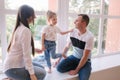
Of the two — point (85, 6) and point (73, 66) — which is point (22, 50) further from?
point (85, 6)

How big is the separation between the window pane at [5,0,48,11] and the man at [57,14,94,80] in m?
0.45

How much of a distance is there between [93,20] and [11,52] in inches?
58.8

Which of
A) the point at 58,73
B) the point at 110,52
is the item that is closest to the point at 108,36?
the point at 110,52

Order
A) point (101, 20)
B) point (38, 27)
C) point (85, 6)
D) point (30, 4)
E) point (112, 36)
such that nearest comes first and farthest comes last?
point (30, 4) < point (38, 27) < point (85, 6) < point (101, 20) < point (112, 36)

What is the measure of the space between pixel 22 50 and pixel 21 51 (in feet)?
→ 0.07

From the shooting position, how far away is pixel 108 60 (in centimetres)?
260

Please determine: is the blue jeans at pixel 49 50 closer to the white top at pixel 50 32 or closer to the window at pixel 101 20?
the white top at pixel 50 32

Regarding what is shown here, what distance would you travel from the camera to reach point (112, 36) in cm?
300

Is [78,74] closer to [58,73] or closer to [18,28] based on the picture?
[58,73]

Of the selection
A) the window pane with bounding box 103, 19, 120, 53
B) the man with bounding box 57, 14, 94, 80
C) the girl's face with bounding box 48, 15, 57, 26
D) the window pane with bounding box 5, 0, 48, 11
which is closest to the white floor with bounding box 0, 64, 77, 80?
the man with bounding box 57, 14, 94, 80

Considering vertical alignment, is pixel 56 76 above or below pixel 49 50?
below

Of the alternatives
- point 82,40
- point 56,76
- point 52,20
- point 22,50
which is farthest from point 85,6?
point 22,50

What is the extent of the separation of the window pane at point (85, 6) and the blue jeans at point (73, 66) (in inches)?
27.3

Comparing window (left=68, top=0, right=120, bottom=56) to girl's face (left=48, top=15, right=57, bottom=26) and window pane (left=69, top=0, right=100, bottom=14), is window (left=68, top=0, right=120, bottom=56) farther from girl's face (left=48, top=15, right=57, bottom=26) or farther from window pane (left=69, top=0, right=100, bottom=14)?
girl's face (left=48, top=15, right=57, bottom=26)
